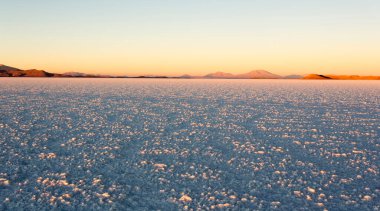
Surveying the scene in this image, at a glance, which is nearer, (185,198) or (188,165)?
(185,198)

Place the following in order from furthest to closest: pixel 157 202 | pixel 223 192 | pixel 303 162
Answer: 1. pixel 303 162
2. pixel 223 192
3. pixel 157 202

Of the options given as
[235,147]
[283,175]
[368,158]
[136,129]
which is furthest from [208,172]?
[136,129]

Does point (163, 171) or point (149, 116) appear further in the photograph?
point (149, 116)

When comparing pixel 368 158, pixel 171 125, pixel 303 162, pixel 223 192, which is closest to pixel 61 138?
pixel 171 125

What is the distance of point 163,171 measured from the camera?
28.5 ft

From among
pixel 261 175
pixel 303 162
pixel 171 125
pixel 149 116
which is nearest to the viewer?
pixel 261 175

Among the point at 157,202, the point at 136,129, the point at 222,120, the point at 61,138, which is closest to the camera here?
the point at 157,202

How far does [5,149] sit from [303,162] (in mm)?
9573

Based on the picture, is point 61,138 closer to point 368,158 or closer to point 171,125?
point 171,125

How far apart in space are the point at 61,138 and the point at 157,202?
737 cm

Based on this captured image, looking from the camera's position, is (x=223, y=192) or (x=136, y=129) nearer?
(x=223, y=192)

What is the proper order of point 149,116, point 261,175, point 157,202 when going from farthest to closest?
1. point 149,116
2. point 261,175
3. point 157,202

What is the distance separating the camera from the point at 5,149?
10.7 meters

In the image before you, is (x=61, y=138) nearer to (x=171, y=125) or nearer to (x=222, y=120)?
(x=171, y=125)
